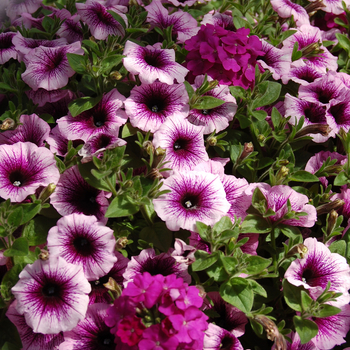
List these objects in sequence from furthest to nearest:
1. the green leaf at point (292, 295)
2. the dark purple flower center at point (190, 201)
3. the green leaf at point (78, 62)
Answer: the green leaf at point (78, 62) → the dark purple flower center at point (190, 201) → the green leaf at point (292, 295)

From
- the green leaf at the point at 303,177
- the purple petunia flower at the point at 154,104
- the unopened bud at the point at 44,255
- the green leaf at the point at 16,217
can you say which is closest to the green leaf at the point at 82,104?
the purple petunia flower at the point at 154,104

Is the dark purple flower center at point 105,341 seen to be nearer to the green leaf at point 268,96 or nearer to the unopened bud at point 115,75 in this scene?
the unopened bud at point 115,75

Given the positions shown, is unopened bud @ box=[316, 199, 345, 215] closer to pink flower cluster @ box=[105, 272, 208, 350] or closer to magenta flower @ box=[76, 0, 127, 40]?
pink flower cluster @ box=[105, 272, 208, 350]

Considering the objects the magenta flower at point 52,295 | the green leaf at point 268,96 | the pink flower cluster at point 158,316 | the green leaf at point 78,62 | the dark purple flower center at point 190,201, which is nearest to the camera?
the pink flower cluster at point 158,316

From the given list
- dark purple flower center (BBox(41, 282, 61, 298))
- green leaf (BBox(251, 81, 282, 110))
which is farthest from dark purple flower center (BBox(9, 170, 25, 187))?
green leaf (BBox(251, 81, 282, 110))

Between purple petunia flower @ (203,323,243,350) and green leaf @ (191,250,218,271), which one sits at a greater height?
green leaf @ (191,250,218,271)

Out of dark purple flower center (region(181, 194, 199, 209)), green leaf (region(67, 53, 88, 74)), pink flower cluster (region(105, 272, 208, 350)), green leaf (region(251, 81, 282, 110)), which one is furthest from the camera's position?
green leaf (region(251, 81, 282, 110))

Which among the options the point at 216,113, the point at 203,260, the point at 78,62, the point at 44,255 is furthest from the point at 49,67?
the point at 203,260
